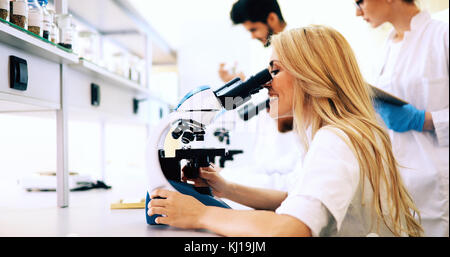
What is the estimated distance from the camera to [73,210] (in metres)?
0.98

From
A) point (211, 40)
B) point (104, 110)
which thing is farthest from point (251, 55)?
point (104, 110)

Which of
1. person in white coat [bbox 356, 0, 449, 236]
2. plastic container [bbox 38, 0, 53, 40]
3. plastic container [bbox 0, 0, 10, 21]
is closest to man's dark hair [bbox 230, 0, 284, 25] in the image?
person in white coat [bbox 356, 0, 449, 236]

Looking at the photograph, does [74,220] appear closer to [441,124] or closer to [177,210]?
[177,210]

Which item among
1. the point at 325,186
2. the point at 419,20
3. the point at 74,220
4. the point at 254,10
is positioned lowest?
the point at 74,220

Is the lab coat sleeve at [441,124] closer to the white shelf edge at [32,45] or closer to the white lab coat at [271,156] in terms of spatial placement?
the white lab coat at [271,156]

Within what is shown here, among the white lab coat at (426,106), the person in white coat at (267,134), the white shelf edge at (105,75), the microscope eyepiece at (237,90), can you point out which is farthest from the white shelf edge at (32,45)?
the white lab coat at (426,106)

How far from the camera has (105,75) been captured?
4.63ft

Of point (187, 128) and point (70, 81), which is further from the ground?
point (70, 81)

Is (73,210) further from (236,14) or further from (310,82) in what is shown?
(236,14)

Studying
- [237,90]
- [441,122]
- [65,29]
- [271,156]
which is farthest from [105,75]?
[441,122]

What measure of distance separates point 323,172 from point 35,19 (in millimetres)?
953

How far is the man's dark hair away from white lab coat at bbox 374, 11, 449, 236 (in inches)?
31.3

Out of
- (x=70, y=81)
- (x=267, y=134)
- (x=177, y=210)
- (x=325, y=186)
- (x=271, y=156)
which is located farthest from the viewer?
(x=267, y=134)
